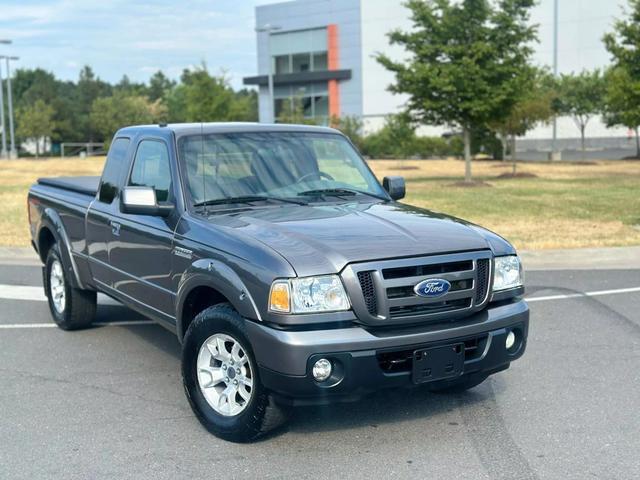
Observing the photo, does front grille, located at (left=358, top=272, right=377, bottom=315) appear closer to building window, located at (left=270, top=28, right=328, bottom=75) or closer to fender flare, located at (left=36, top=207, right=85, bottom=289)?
fender flare, located at (left=36, top=207, right=85, bottom=289)

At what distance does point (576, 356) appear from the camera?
6223mm

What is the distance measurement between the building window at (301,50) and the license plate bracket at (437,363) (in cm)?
6434

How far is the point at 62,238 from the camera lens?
7035mm

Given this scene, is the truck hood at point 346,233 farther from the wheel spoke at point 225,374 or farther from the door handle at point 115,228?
the door handle at point 115,228

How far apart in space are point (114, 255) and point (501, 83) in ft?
70.5

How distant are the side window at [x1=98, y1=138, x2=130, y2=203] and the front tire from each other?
2.00 m

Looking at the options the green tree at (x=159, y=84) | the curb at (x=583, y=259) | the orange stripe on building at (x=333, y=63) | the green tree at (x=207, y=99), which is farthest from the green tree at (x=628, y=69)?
the green tree at (x=159, y=84)

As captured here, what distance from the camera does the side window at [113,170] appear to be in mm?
6297

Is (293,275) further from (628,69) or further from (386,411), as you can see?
(628,69)

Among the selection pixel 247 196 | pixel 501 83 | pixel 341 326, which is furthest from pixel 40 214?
pixel 501 83

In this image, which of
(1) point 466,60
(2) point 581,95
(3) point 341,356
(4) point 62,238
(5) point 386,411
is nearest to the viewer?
(3) point 341,356

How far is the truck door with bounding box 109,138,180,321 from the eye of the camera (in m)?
5.24

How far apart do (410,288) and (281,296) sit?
0.68 metres

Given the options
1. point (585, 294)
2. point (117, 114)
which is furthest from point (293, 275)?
point (117, 114)
